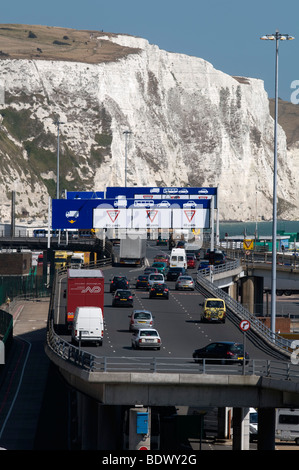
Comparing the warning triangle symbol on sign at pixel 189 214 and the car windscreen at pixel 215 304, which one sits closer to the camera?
the car windscreen at pixel 215 304

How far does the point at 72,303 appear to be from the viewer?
169 feet

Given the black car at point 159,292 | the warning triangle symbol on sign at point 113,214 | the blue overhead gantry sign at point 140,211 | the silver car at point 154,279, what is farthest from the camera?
the warning triangle symbol on sign at point 113,214

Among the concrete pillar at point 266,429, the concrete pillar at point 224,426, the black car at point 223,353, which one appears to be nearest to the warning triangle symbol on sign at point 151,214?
the concrete pillar at point 224,426

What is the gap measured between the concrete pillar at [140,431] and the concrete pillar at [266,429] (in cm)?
534

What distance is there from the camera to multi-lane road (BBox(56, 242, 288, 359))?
1740 inches

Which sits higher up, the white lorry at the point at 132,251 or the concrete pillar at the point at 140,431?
the white lorry at the point at 132,251

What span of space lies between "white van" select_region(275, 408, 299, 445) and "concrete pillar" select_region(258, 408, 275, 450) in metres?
8.83

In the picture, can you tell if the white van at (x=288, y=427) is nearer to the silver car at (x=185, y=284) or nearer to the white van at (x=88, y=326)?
the white van at (x=88, y=326)

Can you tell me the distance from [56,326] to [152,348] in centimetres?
1149

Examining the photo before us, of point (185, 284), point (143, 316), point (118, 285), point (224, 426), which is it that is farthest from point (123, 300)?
point (224, 426)

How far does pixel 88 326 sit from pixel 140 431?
10194 mm

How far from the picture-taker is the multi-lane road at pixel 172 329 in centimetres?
4419

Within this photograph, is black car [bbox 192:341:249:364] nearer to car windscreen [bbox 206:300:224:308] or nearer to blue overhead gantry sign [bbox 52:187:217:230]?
car windscreen [bbox 206:300:224:308]

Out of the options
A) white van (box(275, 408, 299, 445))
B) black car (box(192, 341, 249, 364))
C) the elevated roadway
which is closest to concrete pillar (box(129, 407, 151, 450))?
the elevated roadway
